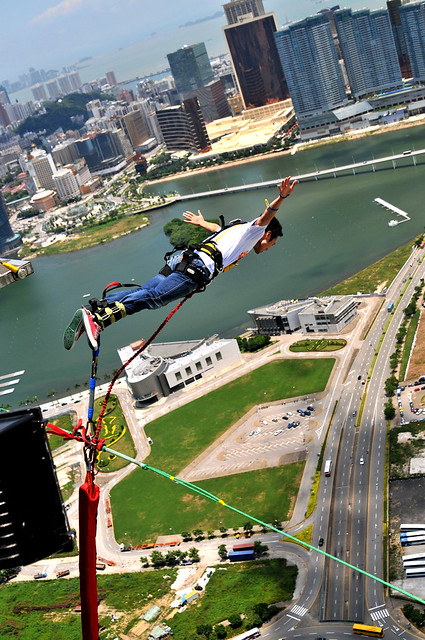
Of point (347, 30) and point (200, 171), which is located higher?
point (347, 30)

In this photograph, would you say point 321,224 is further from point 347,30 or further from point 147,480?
point 347,30

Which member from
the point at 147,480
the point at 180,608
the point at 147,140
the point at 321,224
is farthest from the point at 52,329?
the point at 147,140

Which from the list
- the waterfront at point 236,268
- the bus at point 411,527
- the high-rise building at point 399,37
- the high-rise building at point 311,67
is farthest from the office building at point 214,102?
the bus at point 411,527

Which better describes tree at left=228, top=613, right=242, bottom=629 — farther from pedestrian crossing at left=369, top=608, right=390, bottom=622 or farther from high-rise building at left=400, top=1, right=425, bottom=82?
high-rise building at left=400, top=1, right=425, bottom=82

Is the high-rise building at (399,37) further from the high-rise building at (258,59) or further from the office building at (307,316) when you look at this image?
the office building at (307,316)

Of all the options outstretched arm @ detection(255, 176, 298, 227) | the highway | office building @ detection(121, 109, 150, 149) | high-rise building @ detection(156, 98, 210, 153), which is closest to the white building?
the highway

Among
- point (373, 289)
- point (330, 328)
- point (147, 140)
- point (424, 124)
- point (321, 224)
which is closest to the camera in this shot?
point (330, 328)
